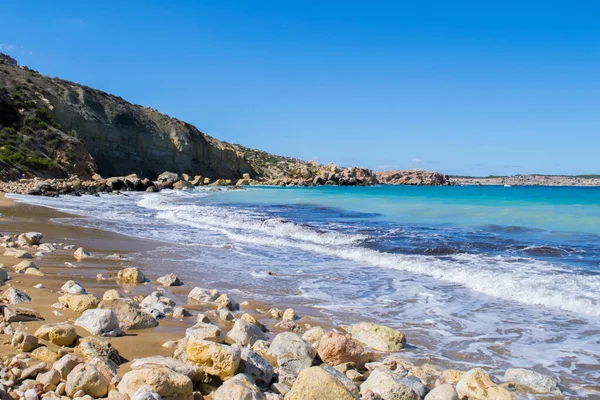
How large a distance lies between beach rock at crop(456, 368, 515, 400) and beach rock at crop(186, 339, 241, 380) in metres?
1.96

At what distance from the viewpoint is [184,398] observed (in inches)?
127

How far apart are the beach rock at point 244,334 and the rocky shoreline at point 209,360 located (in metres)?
0.01

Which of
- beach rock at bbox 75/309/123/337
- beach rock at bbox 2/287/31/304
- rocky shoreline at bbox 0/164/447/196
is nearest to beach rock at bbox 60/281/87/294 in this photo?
beach rock at bbox 2/287/31/304

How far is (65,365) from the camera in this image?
3.30 meters

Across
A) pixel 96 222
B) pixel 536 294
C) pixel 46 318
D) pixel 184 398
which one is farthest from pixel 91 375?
pixel 96 222

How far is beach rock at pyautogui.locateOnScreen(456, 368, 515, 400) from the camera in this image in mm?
3977

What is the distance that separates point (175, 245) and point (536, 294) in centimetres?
851

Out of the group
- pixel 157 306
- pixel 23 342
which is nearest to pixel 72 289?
pixel 157 306

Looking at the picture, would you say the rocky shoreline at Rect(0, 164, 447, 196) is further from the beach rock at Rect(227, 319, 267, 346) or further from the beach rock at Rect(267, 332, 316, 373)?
the beach rock at Rect(267, 332, 316, 373)

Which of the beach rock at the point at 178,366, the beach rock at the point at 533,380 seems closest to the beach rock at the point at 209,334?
the beach rock at the point at 178,366

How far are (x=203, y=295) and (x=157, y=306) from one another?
0.98m

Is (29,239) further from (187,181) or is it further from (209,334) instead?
(187,181)

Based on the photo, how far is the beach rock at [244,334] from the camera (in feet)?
16.0

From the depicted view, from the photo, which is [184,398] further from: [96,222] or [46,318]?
[96,222]
